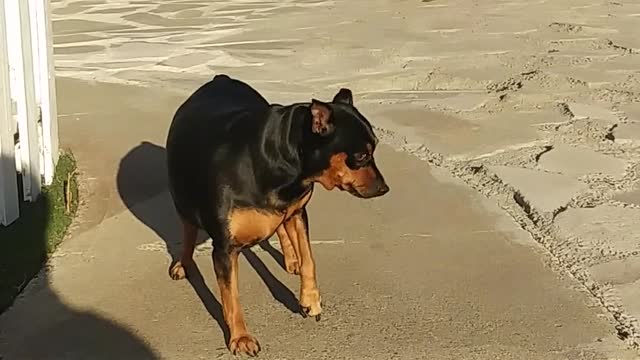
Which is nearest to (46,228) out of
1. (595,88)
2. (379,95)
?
(379,95)

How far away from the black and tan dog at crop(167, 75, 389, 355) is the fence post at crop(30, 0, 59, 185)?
2.03 m

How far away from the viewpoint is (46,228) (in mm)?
5730

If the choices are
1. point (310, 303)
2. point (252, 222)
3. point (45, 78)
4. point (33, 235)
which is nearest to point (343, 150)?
point (252, 222)

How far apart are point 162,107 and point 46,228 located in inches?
122

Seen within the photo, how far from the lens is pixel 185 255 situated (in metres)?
5.14

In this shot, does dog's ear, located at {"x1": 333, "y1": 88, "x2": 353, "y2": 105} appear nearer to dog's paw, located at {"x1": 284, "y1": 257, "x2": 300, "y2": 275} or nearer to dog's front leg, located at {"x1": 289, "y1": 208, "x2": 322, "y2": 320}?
dog's front leg, located at {"x1": 289, "y1": 208, "x2": 322, "y2": 320}

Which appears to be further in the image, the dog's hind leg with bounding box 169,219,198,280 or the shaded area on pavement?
the dog's hind leg with bounding box 169,219,198,280

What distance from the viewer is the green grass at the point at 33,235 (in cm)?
498

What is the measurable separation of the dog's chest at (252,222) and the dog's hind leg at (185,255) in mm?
894

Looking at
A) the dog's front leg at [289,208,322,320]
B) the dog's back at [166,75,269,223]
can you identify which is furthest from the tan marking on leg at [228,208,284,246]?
the dog's front leg at [289,208,322,320]

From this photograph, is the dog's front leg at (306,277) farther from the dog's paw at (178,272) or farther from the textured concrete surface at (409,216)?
the dog's paw at (178,272)

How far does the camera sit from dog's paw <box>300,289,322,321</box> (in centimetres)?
459

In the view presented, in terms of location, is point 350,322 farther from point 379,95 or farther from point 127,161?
point 379,95

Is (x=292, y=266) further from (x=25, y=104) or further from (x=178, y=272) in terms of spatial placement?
(x=25, y=104)
